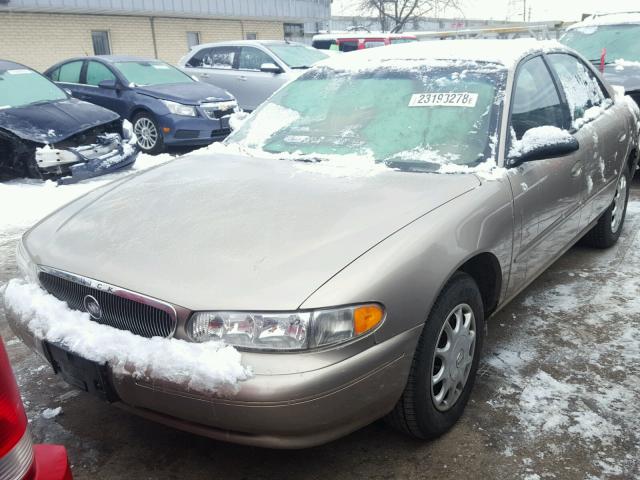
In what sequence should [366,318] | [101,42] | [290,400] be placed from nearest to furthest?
[290,400] → [366,318] → [101,42]

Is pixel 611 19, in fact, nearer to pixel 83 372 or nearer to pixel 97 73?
pixel 97 73

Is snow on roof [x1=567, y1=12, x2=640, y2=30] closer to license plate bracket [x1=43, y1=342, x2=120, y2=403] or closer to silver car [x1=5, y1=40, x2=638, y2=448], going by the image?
silver car [x1=5, y1=40, x2=638, y2=448]

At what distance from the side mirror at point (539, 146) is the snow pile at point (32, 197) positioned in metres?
3.98

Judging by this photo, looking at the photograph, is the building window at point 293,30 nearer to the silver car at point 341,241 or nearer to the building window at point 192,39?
the building window at point 192,39

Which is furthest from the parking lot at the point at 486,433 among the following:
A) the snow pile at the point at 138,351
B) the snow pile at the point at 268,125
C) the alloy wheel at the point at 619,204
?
the snow pile at the point at 268,125

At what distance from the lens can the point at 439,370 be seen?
2512 mm

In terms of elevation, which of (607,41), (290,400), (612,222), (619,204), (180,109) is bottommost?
(612,222)

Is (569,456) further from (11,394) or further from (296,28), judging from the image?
(296,28)

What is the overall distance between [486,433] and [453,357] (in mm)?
369

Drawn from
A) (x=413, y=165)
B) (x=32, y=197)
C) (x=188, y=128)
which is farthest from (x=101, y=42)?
(x=413, y=165)

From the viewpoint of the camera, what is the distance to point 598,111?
13.8 ft

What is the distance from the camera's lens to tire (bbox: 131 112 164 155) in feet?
29.7

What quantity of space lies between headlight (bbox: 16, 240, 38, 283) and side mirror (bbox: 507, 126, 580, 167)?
217 cm

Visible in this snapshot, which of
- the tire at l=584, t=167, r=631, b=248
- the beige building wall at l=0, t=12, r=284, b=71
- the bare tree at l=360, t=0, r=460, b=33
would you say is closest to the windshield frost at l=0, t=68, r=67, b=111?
the tire at l=584, t=167, r=631, b=248
